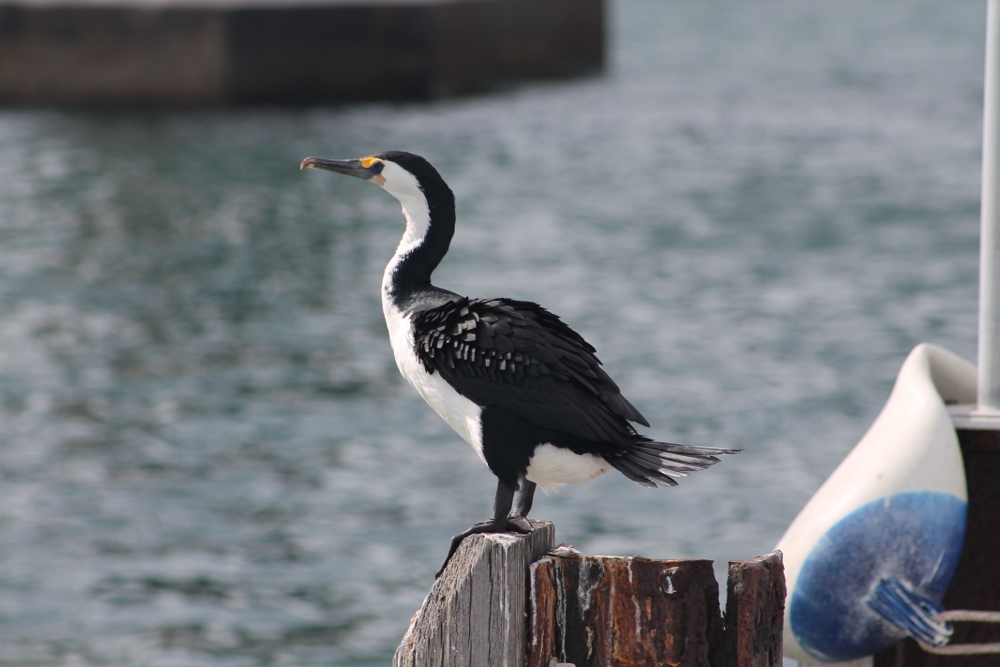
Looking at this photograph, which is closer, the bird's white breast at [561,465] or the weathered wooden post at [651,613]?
the weathered wooden post at [651,613]

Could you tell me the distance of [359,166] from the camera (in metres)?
4.20

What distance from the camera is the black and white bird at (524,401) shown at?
3686 mm

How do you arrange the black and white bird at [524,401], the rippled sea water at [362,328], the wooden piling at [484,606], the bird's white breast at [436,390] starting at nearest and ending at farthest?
the wooden piling at [484,606] → the black and white bird at [524,401] → the bird's white breast at [436,390] → the rippled sea water at [362,328]

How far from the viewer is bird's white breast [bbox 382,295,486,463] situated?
12.6ft

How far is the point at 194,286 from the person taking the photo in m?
17.9

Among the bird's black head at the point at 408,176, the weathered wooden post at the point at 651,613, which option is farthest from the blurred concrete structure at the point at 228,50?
the weathered wooden post at the point at 651,613

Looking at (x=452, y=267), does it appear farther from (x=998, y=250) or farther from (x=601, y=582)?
(x=601, y=582)

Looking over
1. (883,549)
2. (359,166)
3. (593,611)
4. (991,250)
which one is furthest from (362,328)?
(593,611)

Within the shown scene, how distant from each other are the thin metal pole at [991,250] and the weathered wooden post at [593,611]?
2.19m

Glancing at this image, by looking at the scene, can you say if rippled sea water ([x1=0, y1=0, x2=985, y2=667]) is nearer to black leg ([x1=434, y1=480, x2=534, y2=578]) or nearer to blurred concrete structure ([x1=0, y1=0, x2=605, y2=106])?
blurred concrete structure ([x1=0, y1=0, x2=605, y2=106])

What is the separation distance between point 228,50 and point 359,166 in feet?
87.3

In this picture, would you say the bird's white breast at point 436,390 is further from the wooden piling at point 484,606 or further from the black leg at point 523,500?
the wooden piling at point 484,606

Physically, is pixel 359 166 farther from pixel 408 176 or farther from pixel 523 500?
pixel 523 500

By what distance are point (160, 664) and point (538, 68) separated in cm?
3187
